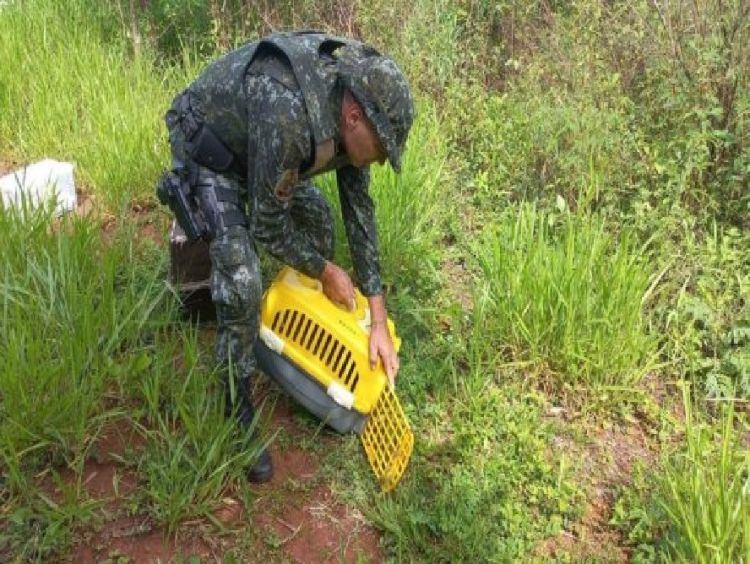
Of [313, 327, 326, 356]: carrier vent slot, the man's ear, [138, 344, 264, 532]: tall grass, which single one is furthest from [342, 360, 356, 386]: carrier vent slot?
the man's ear

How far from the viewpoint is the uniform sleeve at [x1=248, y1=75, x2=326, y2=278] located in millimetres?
2072

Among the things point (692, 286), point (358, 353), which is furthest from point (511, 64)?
point (358, 353)

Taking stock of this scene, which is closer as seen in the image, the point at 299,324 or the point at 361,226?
the point at 299,324

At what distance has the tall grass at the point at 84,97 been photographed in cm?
371

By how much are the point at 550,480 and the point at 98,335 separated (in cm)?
163

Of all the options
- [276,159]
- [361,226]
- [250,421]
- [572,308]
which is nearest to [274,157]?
[276,159]

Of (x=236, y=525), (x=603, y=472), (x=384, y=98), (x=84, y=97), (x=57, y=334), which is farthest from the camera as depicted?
(x=84, y=97)

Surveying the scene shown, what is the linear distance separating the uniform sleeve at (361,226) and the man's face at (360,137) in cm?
40

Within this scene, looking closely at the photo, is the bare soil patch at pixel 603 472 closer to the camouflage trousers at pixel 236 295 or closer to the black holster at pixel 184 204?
the camouflage trousers at pixel 236 295

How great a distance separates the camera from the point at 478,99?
163 inches

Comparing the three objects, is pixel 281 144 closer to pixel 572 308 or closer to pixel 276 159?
pixel 276 159

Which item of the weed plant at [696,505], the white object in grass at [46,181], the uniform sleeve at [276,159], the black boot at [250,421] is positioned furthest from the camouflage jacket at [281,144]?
the white object in grass at [46,181]

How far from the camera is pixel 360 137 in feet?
6.79

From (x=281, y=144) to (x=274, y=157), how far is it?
0.05m
